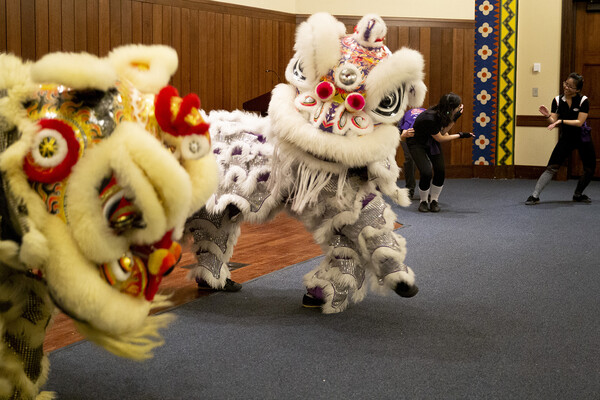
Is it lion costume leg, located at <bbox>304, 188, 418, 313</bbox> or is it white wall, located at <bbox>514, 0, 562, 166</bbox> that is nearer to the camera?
lion costume leg, located at <bbox>304, 188, 418, 313</bbox>

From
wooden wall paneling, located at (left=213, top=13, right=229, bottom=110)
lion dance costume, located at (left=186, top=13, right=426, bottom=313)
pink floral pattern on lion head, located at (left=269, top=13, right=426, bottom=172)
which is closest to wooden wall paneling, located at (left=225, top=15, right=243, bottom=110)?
wooden wall paneling, located at (left=213, top=13, right=229, bottom=110)

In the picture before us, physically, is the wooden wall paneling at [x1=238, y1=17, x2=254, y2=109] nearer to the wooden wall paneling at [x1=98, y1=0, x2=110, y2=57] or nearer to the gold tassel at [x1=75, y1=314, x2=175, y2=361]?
the wooden wall paneling at [x1=98, y1=0, x2=110, y2=57]

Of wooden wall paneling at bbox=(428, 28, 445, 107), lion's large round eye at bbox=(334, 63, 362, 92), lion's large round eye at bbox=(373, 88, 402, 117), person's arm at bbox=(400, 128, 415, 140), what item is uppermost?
wooden wall paneling at bbox=(428, 28, 445, 107)

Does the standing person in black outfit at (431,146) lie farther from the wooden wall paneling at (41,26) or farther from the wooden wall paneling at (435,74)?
the wooden wall paneling at (41,26)

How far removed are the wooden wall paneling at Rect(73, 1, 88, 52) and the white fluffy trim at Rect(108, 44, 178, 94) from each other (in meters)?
4.64

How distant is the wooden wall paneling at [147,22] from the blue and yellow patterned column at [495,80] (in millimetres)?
4307

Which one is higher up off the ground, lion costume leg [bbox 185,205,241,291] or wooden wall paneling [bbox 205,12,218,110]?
wooden wall paneling [bbox 205,12,218,110]

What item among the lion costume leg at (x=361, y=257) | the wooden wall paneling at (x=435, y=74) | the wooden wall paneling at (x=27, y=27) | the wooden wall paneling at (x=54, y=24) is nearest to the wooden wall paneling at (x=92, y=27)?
the wooden wall paneling at (x=54, y=24)

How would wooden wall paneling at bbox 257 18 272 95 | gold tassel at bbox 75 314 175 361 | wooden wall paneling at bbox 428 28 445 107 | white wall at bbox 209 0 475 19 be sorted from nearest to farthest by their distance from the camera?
gold tassel at bbox 75 314 175 361 < wooden wall paneling at bbox 257 18 272 95 < white wall at bbox 209 0 475 19 < wooden wall paneling at bbox 428 28 445 107

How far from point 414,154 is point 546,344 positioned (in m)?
3.84

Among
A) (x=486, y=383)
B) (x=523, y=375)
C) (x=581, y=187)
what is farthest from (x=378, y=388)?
(x=581, y=187)

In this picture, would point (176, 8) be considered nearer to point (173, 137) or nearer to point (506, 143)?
point (506, 143)

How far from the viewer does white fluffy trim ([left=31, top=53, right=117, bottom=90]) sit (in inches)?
47.5

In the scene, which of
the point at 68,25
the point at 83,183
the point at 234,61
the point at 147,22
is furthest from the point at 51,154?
the point at 234,61
